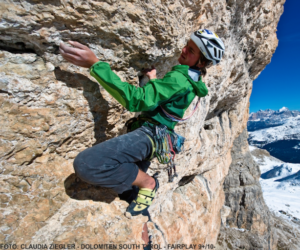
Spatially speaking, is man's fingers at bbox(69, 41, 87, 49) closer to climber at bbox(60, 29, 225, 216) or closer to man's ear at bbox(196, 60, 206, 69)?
climber at bbox(60, 29, 225, 216)

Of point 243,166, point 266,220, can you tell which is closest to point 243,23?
point 243,166

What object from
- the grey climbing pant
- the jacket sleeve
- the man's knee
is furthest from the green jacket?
the man's knee

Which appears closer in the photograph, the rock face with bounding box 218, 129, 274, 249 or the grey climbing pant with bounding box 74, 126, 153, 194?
the grey climbing pant with bounding box 74, 126, 153, 194

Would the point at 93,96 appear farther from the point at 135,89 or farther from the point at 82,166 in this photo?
the point at 82,166

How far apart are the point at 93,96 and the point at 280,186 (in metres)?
76.7

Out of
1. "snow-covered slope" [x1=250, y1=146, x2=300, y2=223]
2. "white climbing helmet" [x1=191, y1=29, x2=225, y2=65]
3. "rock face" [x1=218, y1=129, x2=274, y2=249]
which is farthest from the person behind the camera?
"snow-covered slope" [x1=250, y1=146, x2=300, y2=223]

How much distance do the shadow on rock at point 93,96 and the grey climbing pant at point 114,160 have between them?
75cm

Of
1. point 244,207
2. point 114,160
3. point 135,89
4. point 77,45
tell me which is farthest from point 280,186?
point 77,45

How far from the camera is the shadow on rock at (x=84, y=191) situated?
258cm

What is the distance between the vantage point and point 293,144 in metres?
150

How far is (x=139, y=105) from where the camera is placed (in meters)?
2.13

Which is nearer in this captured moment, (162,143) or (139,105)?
(139,105)

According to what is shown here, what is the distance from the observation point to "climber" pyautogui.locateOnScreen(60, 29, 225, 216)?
6.83 ft

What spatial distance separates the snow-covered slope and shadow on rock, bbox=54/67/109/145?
1328 inches
